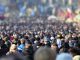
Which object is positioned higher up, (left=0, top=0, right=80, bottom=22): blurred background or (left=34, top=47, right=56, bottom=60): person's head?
(left=34, top=47, right=56, bottom=60): person's head

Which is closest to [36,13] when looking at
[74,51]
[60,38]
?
[60,38]

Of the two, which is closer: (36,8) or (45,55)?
(45,55)

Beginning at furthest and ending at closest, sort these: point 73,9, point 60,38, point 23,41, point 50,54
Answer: point 73,9 → point 60,38 → point 23,41 → point 50,54

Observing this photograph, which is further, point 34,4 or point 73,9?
point 34,4

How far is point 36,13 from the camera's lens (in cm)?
8200

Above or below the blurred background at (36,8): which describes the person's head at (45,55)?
above

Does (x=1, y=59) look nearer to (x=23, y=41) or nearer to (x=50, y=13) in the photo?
(x=23, y=41)

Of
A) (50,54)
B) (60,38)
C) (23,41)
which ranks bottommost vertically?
(60,38)

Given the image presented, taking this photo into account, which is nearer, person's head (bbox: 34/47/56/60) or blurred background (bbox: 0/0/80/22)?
person's head (bbox: 34/47/56/60)

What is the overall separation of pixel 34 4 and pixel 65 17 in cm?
1975

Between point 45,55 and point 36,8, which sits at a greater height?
point 45,55

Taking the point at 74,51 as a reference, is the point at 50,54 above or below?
above

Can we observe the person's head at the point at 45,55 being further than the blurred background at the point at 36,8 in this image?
No

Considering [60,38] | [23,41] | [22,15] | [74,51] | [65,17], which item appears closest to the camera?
[74,51]
